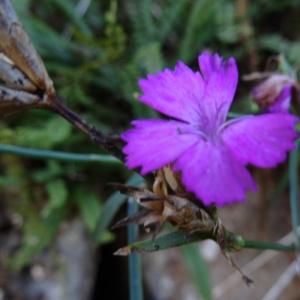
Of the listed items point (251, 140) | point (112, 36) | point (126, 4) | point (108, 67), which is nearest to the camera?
point (251, 140)

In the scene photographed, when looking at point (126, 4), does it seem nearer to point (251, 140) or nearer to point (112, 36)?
point (112, 36)

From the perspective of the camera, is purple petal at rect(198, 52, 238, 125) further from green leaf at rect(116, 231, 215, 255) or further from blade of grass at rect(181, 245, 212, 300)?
blade of grass at rect(181, 245, 212, 300)

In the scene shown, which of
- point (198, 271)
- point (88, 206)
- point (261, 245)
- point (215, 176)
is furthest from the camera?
point (88, 206)

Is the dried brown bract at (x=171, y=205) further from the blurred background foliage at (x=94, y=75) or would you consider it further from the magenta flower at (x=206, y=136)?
the blurred background foliage at (x=94, y=75)

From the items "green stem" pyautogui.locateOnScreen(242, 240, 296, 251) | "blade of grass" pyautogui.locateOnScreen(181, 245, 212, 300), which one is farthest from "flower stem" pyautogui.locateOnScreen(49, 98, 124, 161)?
"blade of grass" pyautogui.locateOnScreen(181, 245, 212, 300)

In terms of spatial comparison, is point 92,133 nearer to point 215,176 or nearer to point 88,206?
point 215,176

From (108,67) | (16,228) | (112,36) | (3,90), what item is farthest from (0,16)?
(16,228)

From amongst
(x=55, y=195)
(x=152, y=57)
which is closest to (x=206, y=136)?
(x=152, y=57)

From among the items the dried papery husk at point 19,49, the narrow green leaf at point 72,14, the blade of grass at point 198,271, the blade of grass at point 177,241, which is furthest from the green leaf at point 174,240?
the narrow green leaf at point 72,14
